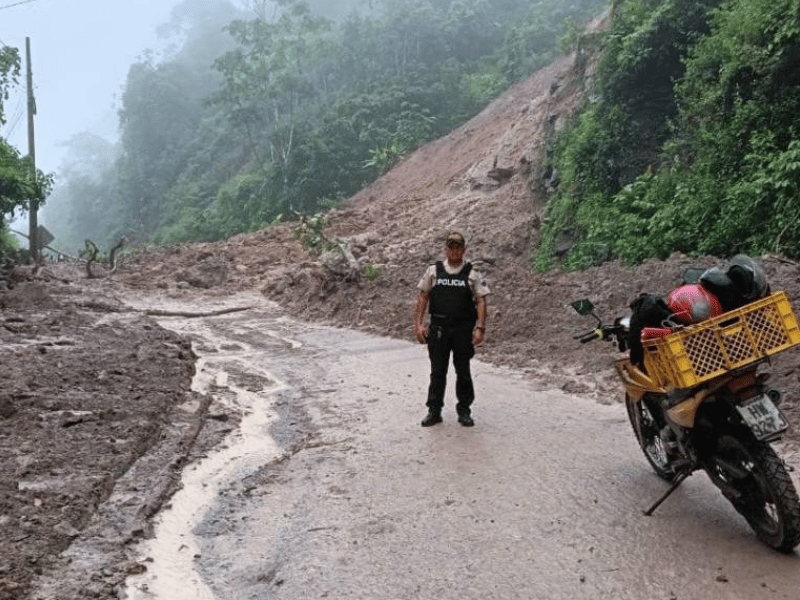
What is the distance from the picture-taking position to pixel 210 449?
5.96 m

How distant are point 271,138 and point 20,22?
189 m

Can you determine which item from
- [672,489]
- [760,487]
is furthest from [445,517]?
[760,487]

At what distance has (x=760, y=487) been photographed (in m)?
3.60

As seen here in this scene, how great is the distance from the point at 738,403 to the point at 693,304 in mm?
569

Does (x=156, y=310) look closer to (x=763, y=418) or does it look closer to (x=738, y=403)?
(x=738, y=403)

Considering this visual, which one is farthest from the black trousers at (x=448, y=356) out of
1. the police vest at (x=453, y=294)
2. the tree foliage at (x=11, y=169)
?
the tree foliage at (x=11, y=169)

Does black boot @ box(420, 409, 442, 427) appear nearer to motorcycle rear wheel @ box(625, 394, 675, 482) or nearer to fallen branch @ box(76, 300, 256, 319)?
motorcycle rear wheel @ box(625, 394, 675, 482)

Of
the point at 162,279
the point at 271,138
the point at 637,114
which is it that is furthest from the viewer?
the point at 271,138

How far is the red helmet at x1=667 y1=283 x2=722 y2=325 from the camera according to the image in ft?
12.4

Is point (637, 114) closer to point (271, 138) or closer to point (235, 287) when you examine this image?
point (235, 287)

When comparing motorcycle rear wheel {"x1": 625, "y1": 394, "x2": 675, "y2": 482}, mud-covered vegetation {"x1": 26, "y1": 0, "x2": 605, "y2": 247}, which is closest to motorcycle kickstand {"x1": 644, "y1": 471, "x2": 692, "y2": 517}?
motorcycle rear wheel {"x1": 625, "y1": 394, "x2": 675, "y2": 482}

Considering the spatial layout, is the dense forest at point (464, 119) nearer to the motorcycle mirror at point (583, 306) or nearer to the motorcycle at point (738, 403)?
the motorcycle mirror at point (583, 306)

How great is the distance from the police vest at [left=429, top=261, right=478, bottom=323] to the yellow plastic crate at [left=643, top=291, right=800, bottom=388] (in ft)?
8.05

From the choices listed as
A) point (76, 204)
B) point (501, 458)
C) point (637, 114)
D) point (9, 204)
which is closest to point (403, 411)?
point (501, 458)
